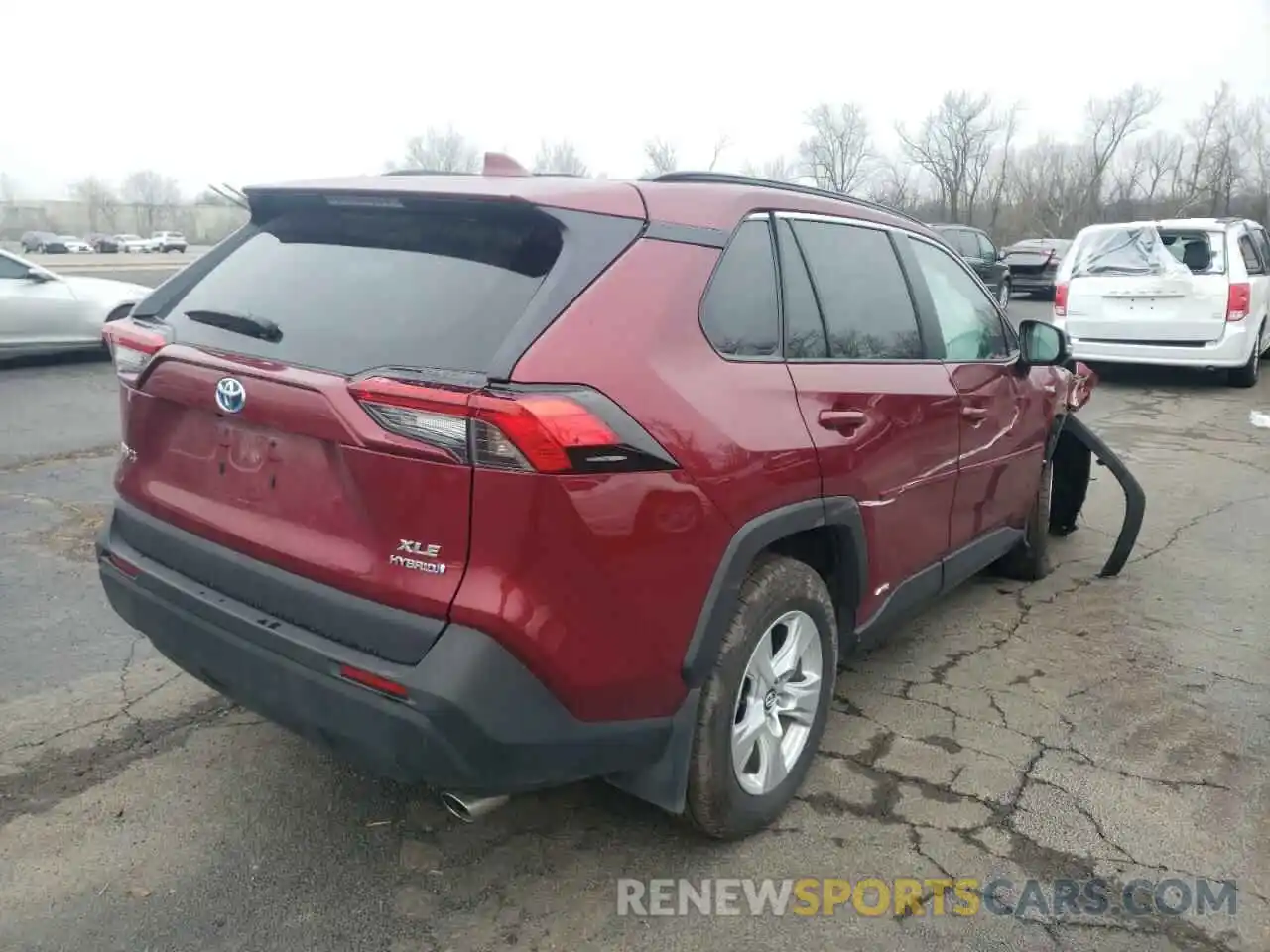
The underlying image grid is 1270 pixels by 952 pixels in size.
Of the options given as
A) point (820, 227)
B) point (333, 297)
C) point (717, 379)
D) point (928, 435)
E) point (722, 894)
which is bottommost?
point (722, 894)

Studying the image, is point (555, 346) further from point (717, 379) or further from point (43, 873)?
point (43, 873)

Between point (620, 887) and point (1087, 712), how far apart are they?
201 cm

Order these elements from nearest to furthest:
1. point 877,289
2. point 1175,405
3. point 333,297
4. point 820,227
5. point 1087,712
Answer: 1. point 333,297
2. point 820,227
3. point 877,289
4. point 1087,712
5. point 1175,405

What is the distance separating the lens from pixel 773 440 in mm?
2650

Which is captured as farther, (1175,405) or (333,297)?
(1175,405)

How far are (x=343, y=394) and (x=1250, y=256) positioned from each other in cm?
1210

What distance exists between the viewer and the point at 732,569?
2.52m

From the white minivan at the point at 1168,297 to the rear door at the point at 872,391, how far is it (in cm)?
759

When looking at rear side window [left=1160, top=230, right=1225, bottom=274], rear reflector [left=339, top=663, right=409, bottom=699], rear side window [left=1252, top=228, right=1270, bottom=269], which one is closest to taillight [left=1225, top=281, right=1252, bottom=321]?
rear side window [left=1160, top=230, right=1225, bottom=274]

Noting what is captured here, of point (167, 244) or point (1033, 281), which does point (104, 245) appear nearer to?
point (167, 244)

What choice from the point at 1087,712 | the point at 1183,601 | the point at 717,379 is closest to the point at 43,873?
the point at 717,379

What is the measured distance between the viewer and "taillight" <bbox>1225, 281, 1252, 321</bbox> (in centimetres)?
1034

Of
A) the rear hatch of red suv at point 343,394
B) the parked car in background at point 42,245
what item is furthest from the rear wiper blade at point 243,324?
the parked car in background at point 42,245

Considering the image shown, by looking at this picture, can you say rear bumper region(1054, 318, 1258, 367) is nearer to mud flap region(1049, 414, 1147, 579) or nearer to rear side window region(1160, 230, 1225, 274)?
rear side window region(1160, 230, 1225, 274)
